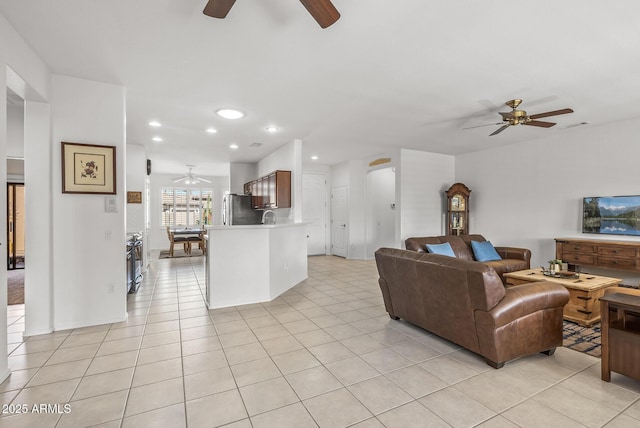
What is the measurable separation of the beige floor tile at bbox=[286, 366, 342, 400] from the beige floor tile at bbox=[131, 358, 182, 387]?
0.90 metres

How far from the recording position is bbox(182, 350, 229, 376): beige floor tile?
7.92 ft

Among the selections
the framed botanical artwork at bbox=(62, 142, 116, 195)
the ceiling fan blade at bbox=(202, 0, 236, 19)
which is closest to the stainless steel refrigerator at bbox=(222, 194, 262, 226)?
the framed botanical artwork at bbox=(62, 142, 116, 195)

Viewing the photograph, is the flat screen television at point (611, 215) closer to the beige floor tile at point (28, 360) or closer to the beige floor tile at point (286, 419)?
the beige floor tile at point (286, 419)

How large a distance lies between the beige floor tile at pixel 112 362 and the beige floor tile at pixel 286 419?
1372 mm

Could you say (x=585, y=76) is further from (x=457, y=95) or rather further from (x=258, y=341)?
(x=258, y=341)

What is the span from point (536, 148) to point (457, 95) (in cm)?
331

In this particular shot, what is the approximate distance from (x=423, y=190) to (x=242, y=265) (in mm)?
4479

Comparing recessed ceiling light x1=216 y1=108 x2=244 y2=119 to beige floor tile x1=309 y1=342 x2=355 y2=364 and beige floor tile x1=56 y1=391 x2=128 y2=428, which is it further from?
beige floor tile x1=56 y1=391 x2=128 y2=428

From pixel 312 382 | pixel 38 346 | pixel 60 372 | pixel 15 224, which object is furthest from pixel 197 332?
pixel 15 224

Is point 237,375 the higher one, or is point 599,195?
point 599,195

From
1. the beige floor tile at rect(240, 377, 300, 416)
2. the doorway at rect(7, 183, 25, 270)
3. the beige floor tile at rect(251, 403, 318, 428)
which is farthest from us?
the doorway at rect(7, 183, 25, 270)

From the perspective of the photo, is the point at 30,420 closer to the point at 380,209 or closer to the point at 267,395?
the point at 267,395

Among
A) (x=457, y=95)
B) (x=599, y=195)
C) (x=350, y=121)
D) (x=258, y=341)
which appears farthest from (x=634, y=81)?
→ (x=258, y=341)

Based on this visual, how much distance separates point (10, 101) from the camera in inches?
160
